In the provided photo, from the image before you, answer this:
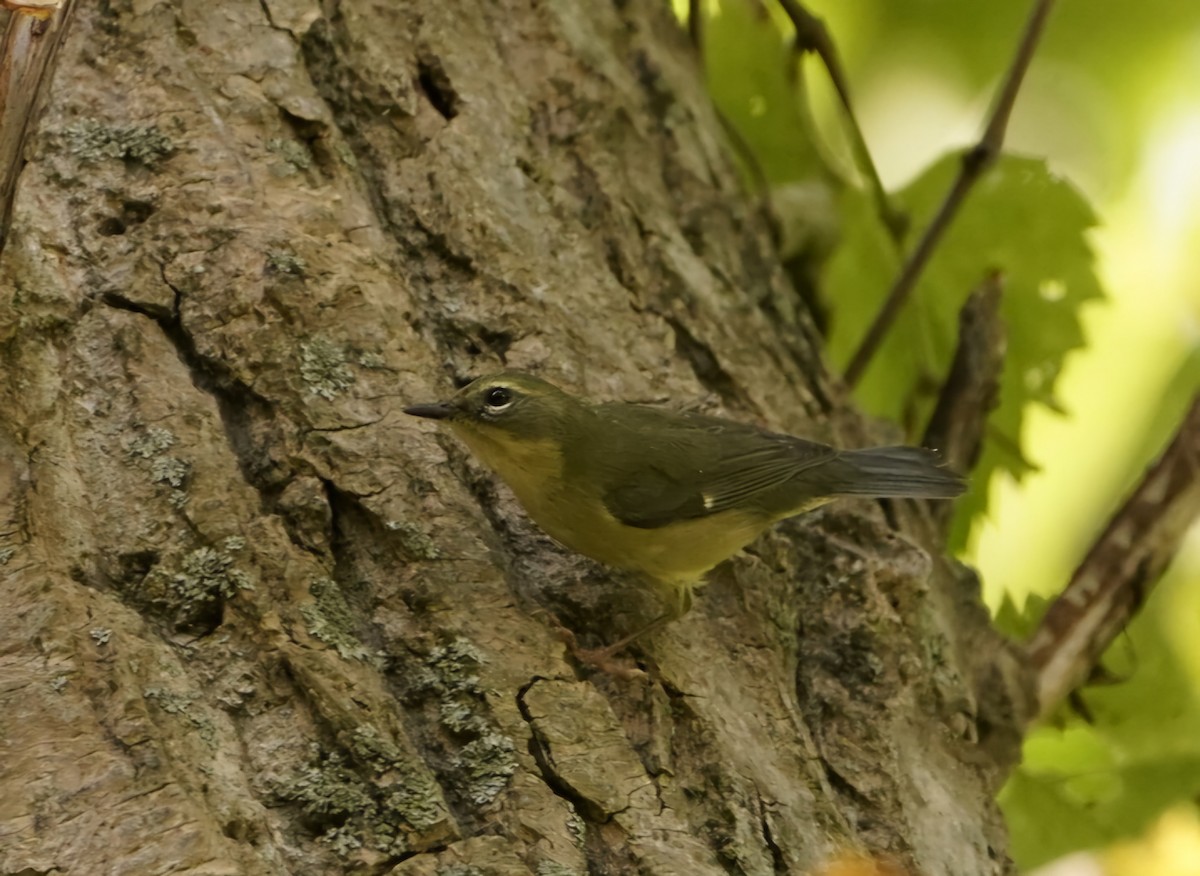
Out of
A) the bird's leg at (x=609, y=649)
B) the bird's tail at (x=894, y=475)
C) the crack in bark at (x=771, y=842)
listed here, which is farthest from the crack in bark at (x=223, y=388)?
the bird's tail at (x=894, y=475)

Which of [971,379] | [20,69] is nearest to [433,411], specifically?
[20,69]

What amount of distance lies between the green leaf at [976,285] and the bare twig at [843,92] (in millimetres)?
58

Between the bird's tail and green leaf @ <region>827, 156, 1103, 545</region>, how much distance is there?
0.63 m

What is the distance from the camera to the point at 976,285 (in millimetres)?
4059

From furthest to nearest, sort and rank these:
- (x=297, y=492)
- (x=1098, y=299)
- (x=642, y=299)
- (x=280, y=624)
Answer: (x=1098, y=299) < (x=642, y=299) < (x=297, y=492) < (x=280, y=624)

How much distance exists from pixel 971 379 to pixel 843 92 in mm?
1081

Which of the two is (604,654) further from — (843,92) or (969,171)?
(843,92)

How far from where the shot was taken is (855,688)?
9.52 ft

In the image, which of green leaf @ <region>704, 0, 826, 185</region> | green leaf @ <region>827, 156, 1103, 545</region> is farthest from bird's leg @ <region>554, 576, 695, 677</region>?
green leaf @ <region>704, 0, 826, 185</region>

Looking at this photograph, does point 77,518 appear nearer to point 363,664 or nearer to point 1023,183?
point 363,664

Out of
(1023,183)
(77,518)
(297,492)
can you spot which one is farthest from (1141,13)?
(77,518)

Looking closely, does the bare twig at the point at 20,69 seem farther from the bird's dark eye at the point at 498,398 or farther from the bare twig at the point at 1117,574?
the bare twig at the point at 1117,574

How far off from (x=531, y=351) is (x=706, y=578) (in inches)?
27.6

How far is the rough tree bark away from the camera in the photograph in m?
2.20
